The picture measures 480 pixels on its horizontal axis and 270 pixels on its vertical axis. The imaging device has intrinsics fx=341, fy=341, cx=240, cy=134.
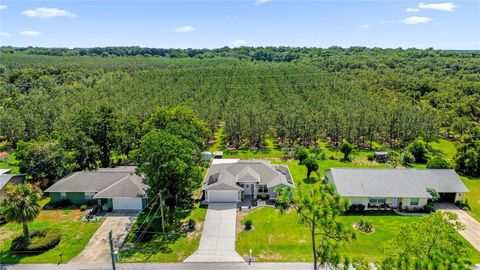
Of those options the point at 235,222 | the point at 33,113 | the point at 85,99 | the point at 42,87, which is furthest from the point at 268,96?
the point at 42,87

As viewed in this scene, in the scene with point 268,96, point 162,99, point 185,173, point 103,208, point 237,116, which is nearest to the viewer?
point 185,173

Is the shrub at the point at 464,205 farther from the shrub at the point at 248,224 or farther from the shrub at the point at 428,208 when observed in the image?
the shrub at the point at 248,224

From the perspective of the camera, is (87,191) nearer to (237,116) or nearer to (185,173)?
(185,173)

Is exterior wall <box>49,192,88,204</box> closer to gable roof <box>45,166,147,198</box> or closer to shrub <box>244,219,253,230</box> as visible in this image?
gable roof <box>45,166,147,198</box>

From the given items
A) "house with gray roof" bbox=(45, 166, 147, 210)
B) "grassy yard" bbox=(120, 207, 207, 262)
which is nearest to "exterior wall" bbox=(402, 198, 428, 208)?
"grassy yard" bbox=(120, 207, 207, 262)

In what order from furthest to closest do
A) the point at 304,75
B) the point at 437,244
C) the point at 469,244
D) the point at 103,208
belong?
the point at 304,75 → the point at 103,208 → the point at 469,244 → the point at 437,244

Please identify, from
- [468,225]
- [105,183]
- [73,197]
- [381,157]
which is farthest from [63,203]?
[381,157]

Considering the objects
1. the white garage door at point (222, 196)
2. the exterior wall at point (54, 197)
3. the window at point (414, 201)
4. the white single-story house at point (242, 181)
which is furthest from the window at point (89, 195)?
the window at point (414, 201)
